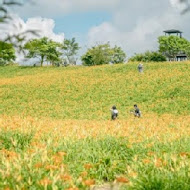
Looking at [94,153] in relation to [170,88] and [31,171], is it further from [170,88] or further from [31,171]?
[170,88]

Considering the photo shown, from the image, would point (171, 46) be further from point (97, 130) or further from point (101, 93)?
point (97, 130)

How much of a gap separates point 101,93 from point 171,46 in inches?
2706

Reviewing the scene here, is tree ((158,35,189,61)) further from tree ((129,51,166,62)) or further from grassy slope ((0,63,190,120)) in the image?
grassy slope ((0,63,190,120))

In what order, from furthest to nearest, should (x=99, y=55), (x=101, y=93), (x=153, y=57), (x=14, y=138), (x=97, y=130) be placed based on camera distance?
(x=153, y=57) → (x=99, y=55) → (x=101, y=93) → (x=97, y=130) → (x=14, y=138)

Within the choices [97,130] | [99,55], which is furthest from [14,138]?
[99,55]

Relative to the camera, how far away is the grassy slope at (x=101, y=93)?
94.0 ft

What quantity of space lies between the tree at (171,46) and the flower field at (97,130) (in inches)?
1936

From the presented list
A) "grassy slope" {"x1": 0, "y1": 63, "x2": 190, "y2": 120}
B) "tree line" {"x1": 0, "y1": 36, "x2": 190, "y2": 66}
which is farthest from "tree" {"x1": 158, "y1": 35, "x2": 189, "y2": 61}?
"grassy slope" {"x1": 0, "y1": 63, "x2": 190, "y2": 120}

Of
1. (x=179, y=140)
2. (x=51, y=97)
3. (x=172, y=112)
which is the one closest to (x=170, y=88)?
(x=172, y=112)

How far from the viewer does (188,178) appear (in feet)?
15.9

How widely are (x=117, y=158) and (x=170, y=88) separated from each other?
2663 centimetres

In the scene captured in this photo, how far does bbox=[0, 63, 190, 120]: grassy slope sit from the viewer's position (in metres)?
28.6

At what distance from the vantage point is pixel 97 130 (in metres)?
9.10

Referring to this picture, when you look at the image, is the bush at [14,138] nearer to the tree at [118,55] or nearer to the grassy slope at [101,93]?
the grassy slope at [101,93]
